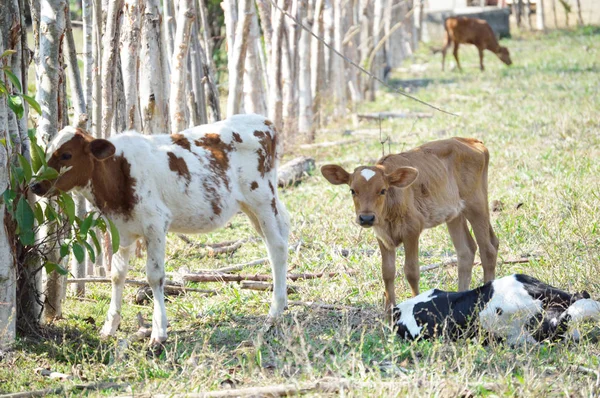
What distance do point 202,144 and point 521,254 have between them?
3.15 m

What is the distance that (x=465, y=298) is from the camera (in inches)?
232

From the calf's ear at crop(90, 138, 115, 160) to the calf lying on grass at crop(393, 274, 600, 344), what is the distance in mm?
2324

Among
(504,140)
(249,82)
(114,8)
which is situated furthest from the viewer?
(504,140)

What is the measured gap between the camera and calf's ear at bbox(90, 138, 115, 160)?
586cm

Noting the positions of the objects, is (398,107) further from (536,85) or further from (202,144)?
(202,144)

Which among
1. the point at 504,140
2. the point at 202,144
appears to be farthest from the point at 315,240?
the point at 504,140

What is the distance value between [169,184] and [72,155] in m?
0.75

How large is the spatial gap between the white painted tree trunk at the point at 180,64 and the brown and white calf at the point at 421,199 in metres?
2.96

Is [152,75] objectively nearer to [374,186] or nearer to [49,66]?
[49,66]

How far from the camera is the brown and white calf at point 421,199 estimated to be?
631cm

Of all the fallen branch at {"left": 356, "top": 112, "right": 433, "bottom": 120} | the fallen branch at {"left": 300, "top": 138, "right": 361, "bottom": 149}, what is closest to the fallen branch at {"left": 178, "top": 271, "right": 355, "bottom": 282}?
the fallen branch at {"left": 300, "top": 138, "right": 361, "bottom": 149}

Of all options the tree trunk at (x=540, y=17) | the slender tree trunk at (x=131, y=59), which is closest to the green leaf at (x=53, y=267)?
the slender tree trunk at (x=131, y=59)

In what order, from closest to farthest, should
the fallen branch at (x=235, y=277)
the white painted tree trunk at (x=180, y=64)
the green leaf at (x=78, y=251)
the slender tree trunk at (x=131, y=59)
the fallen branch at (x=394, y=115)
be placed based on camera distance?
the green leaf at (x=78, y=251) → the fallen branch at (x=235, y=277) → the slender tree trunk at (x=131, y=59) → the white painted tree trunk at (x=180, y=64) → the fallen branch at (x=394, y=115)

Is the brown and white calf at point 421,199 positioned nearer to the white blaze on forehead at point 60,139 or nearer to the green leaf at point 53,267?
the white blaze on forehead at point 60,139
